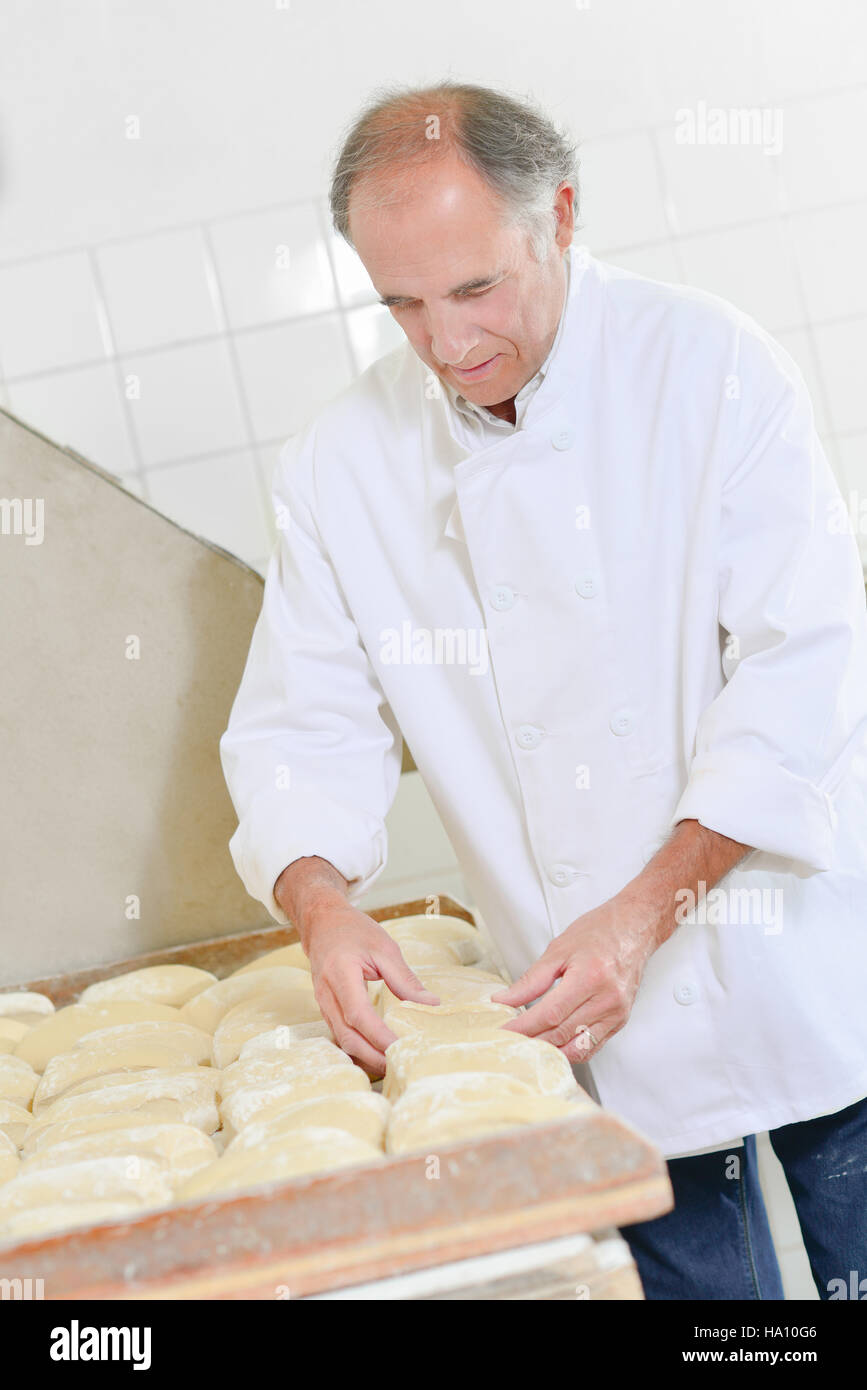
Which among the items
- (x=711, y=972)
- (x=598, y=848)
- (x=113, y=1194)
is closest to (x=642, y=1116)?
(x=711, y=972)

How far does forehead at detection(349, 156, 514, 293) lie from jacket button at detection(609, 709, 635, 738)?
442mm

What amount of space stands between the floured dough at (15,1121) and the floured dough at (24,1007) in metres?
0.38

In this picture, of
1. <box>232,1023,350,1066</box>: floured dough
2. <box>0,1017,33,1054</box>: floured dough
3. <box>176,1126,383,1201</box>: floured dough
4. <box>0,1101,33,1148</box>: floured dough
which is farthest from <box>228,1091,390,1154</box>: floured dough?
<box>0,1017,33,1054</box>: floured dough

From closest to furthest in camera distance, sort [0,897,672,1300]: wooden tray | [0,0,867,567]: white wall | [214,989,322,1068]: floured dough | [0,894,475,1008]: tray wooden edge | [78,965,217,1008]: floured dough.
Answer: [0,897,672,1300]: wooden tray, [214,989,322,1068]: floured dough, [78,965,217,1008]: floured dough, [0,894,475,1008]: tray wooden edge, [0,0,867,567]: white wall

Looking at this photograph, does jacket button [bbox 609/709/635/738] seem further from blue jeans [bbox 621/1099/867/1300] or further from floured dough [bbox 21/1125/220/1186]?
floured dough [bbox 21/1125/220/1186]

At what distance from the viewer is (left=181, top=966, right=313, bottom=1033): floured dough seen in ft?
4.61

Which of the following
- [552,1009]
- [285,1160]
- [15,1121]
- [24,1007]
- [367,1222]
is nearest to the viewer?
[367,1222]

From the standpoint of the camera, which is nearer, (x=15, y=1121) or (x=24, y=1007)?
(x=15, y=1121)

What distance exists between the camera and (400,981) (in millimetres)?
1102

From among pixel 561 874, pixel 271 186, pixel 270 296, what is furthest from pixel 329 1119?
pixel 271 186

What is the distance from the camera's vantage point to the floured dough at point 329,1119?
2.83 ft

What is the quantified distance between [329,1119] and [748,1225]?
69 cm

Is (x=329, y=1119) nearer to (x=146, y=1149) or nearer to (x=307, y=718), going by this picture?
(x=146, y=1149)
